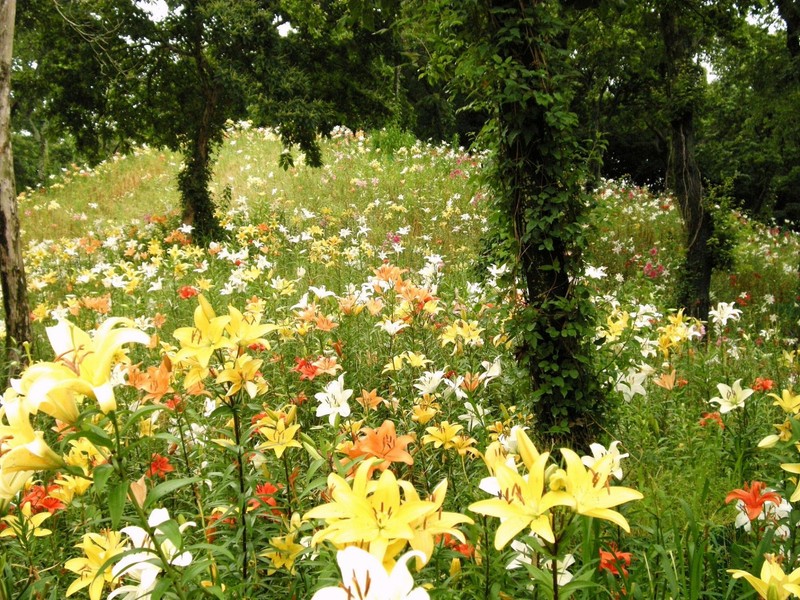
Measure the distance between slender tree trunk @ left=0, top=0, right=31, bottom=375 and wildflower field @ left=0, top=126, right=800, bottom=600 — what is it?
19.6 inches

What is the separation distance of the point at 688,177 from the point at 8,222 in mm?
6887

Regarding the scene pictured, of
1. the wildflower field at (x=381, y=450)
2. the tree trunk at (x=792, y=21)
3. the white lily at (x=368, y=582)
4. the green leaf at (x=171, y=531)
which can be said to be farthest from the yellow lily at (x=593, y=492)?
the tree trunk at (x=792, y=21)

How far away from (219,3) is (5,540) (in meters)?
6.79

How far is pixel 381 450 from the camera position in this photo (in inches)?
42.4

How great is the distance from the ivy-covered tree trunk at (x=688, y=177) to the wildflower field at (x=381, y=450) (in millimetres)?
244

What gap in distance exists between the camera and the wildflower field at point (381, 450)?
0.85 m

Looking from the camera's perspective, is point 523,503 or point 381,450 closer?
point 523,503

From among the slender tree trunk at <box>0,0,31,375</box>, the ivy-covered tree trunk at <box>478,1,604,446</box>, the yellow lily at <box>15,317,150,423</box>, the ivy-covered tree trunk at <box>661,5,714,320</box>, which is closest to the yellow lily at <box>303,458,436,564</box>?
the yellow lily at <box>15,317,150,423</box>

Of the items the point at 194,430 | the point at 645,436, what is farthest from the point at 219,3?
the point at 645,436

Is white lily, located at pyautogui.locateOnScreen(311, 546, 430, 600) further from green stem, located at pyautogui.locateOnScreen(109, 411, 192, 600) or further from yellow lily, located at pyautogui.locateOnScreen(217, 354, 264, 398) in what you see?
yellow lily, located at pyautogui.locateOnScreen(217, 354, 264, 398)

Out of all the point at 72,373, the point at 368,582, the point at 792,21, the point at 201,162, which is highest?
the point at 201,162

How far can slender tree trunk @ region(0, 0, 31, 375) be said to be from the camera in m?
3.97

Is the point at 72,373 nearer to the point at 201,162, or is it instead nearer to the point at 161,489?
the point at 161,489

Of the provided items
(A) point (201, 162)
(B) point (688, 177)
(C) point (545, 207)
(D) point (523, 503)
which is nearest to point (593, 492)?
(D) point (523, 503)
